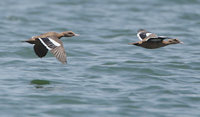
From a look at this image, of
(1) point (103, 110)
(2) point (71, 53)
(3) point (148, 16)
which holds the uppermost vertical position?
Answer: (3) point (148, 16)

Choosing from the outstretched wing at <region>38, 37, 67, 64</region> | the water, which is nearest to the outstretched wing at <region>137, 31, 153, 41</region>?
the water

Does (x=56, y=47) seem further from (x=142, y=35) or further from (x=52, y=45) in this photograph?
(x=142, y=35)

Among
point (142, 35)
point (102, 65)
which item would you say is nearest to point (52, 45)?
point (142, 35)

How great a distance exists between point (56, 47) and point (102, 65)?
353 cm

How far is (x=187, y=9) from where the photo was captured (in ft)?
79.0

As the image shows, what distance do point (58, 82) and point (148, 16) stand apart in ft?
38.4

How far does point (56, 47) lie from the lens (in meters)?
10.4

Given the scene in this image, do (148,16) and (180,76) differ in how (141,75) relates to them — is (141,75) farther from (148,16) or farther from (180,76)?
(148,16)

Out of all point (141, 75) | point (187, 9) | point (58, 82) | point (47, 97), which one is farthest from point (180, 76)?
point (187, 9)

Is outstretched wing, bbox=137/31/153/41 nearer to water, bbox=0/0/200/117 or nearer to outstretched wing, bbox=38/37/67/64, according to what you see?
water, bbox=0/0/200/117

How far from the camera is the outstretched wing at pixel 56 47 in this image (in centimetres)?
1012

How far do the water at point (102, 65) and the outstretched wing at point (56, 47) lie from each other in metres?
0.83

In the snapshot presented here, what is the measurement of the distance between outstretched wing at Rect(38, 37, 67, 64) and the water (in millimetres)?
829

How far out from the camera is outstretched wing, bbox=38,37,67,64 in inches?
398
